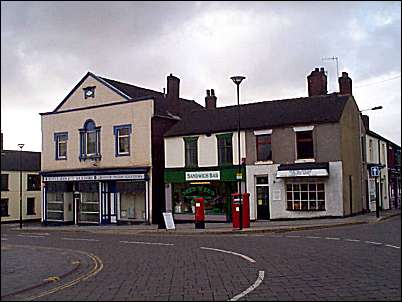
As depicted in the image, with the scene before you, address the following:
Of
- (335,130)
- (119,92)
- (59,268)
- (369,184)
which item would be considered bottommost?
(59,268)

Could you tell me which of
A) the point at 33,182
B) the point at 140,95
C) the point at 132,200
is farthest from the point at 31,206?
the point at 140,95

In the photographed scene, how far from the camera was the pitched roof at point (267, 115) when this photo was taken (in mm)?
32531

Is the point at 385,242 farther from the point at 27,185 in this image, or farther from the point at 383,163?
the point at 27,185

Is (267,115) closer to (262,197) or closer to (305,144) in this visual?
(305,144)

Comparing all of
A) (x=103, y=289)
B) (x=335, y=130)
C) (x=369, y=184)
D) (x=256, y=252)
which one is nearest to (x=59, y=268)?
(x=103, y=289)

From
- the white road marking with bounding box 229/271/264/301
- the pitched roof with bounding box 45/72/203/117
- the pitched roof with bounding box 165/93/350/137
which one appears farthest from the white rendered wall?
the white road marking with bounding box 229/271/264/301

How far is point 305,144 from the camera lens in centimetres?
3247

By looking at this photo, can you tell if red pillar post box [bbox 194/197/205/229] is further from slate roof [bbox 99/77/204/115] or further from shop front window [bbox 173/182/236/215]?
slate roof [bbox 99/77/204/115]

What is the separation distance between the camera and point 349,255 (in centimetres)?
1501

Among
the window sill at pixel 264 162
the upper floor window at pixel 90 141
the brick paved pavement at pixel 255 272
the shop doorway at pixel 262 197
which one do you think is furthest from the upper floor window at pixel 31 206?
the brick paved pavement at pixel 255 272

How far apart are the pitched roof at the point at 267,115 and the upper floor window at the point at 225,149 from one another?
1.57 ft

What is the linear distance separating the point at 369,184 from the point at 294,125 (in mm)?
9254

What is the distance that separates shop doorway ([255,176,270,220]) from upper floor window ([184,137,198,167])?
453 cm

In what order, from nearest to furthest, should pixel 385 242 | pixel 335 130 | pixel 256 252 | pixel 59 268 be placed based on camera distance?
pixel 59 268 < pixel 256 252 < pixel 385 242 < pixel 335 130
